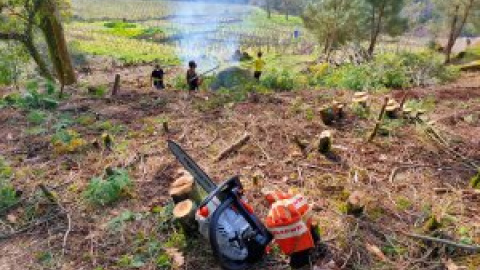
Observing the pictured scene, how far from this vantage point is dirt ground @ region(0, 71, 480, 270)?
292 cm

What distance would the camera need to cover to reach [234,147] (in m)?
4.42

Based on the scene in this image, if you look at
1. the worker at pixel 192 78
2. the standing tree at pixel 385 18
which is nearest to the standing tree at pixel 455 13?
the standing tree at pixel 385 18

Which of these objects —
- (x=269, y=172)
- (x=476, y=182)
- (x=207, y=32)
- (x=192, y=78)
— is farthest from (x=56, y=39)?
(x=207, y=32)

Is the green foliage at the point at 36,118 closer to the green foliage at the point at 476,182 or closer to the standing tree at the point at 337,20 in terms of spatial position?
the green foliage at the point at 476,182

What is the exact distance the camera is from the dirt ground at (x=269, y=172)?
2918 millimetres

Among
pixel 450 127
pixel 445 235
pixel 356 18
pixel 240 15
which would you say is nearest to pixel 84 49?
pixel 356 18

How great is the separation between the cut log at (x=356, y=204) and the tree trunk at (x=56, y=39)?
7972mm

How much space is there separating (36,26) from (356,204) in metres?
9.56

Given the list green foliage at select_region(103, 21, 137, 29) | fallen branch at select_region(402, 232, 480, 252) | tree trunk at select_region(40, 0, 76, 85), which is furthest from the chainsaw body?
green foliage at select_region(103, 21, 137, 29)

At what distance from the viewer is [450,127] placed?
5047mm

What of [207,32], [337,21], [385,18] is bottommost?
[207,32]

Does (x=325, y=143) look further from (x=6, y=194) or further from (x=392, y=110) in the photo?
(x=6, y=194)

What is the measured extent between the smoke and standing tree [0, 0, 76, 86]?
6480 millimetres

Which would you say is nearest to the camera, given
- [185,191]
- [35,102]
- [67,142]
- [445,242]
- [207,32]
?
[445,242]
